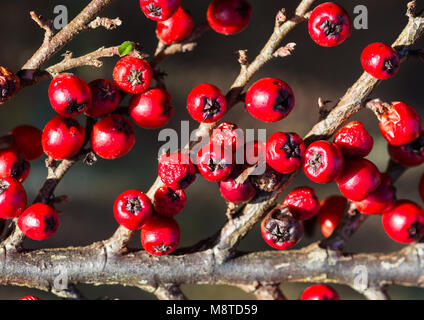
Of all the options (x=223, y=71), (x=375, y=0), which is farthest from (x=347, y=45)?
(x=223, y=71)

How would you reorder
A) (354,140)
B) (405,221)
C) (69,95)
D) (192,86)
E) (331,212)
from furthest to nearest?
(192,86) < (331,212) < (405,221) < (354,140) < (69,95)

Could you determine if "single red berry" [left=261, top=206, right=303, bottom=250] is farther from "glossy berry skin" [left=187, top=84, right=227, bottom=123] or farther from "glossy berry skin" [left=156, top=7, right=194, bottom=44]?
"glossy berry skin" [left=156, top=7, right=194, bottom=44]

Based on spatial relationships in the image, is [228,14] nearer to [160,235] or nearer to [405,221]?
[160,235]

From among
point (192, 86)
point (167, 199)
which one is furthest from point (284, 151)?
point (192, 86)

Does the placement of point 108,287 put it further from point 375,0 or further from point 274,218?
point 375,0

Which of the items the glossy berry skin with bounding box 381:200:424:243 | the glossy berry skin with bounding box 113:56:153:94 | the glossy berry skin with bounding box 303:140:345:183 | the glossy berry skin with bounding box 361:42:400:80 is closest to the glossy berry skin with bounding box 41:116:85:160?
the glossy berry skin with bounding box 113:56:153:94

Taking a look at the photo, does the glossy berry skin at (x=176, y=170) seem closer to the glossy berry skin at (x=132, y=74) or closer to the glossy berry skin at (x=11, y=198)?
the glossy berry skin at (x=132, y=74)

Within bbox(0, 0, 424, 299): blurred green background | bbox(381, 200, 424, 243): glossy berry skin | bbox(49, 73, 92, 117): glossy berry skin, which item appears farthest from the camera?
bbox(0, 0, 424, 299): blurred green background
